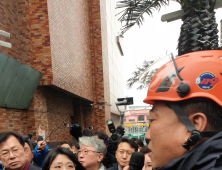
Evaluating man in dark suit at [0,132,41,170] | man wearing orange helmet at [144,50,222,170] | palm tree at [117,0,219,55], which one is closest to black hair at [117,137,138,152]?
man in dark suit at [0,132,41,170]

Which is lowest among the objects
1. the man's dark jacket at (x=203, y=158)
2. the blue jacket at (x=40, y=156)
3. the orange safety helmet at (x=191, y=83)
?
the blue jacket at (x=40, y=156)

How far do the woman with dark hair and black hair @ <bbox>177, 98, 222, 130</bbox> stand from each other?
2.04 metres

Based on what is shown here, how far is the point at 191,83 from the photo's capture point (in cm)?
115

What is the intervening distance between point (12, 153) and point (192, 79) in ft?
8.70

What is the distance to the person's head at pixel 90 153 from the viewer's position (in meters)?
3.43

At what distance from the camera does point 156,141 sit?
1176mm

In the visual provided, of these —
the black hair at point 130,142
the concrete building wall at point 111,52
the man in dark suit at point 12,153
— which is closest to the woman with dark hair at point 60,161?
the man in dark suit at point 12,153

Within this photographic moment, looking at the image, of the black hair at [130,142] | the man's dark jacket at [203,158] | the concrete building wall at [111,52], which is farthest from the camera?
the concrete building wall at [111,52]

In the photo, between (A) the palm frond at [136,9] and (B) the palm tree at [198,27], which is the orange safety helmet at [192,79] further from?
(A) the palm frond at [136,9]

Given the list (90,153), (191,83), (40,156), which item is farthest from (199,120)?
(40,156)

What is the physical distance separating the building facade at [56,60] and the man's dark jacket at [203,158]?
20.3 feet

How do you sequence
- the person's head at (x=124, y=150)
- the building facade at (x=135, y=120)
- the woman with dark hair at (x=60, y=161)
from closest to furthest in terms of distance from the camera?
the woman with dark hair at (x=60, y=161), the person's head at (x=124, y=150), the building facade at (x=135, y=120)

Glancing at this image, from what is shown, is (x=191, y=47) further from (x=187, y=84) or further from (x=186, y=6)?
(x=187, y=84)

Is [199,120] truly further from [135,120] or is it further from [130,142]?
[135,120]
